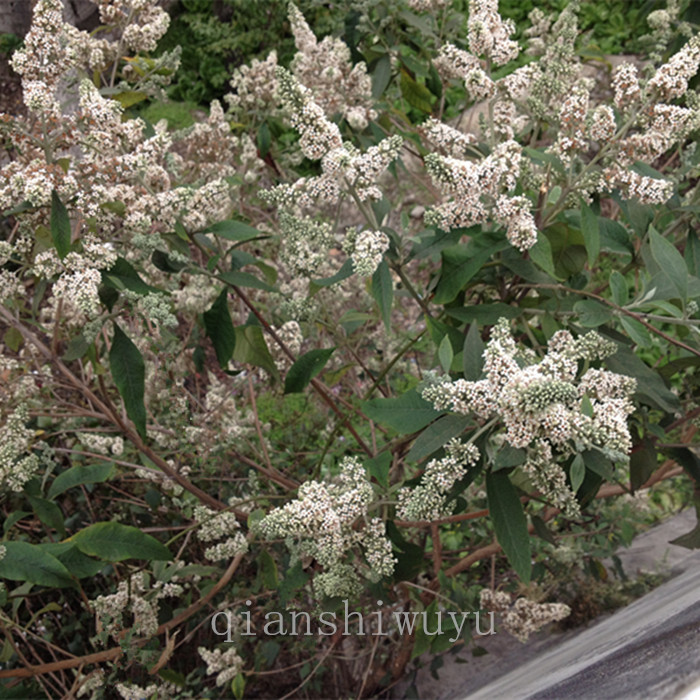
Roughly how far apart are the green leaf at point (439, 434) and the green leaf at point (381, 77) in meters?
1.49

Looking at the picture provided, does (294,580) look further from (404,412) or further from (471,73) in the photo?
(471,73)

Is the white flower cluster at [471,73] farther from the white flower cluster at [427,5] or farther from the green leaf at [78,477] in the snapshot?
the green leaf at [78,477]

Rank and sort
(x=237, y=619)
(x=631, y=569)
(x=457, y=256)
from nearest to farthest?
(x=457, y=256) < (x=237, y=619) < (x=631, y=569)

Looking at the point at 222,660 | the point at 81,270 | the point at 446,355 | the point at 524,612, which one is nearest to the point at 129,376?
the point at 81,270

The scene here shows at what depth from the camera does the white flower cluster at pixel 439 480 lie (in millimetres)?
1232

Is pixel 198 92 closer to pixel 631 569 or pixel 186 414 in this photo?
pixel 186 414

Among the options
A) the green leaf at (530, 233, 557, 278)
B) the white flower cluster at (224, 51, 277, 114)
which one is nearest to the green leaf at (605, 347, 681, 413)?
the green leaf at (530, 233, 557, 278)

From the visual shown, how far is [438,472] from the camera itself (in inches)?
49.4

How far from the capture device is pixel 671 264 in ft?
4.35

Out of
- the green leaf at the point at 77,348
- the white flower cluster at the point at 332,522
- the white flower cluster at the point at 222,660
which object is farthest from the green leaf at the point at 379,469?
the white flower cluster at the point at 222,660

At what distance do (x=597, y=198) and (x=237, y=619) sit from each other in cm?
164

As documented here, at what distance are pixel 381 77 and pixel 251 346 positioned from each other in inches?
43.4

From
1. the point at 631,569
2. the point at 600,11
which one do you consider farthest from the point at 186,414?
the point at 600,11

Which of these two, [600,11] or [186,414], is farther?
[600,11]
